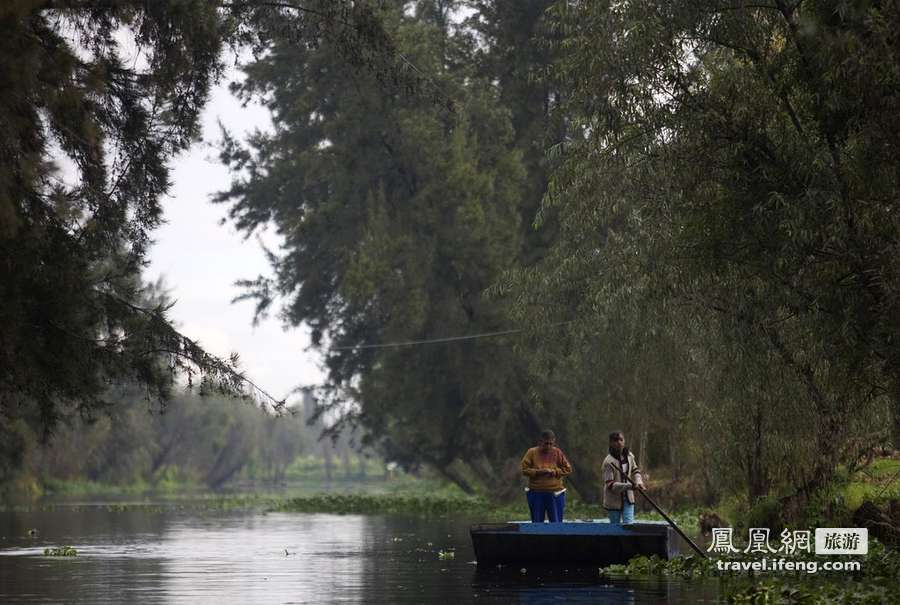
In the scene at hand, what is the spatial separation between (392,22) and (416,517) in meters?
15.4

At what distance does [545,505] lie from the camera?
22172 millimetres

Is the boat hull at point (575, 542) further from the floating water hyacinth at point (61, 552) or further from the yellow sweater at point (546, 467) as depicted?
the floating water hyacinth at point (61, 552)

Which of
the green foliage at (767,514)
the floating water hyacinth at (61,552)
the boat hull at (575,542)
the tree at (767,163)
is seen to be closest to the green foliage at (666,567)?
the boat hull at (575,542)

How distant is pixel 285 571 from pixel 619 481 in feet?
16.2

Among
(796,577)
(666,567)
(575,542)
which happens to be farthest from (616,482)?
(796,577)

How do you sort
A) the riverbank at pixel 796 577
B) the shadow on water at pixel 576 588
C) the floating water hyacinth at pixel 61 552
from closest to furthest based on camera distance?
the riverbank at pixel 796 577
the shadow on water at pixel 576 588
the floating water hyacinth at pixel 61 552

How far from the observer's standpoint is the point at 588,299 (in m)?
32.1

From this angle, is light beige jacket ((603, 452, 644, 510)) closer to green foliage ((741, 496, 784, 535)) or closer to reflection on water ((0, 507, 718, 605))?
reflection on water ((0, 507, 718, 605))

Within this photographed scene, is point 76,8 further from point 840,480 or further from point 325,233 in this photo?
point 325,233

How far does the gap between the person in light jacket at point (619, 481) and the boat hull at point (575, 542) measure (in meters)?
0.71

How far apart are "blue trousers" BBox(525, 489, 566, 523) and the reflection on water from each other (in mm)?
1219

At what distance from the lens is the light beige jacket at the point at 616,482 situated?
21094 mm

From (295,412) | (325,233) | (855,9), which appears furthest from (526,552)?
(325,233)

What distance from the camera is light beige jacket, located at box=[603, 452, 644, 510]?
69.2ft
